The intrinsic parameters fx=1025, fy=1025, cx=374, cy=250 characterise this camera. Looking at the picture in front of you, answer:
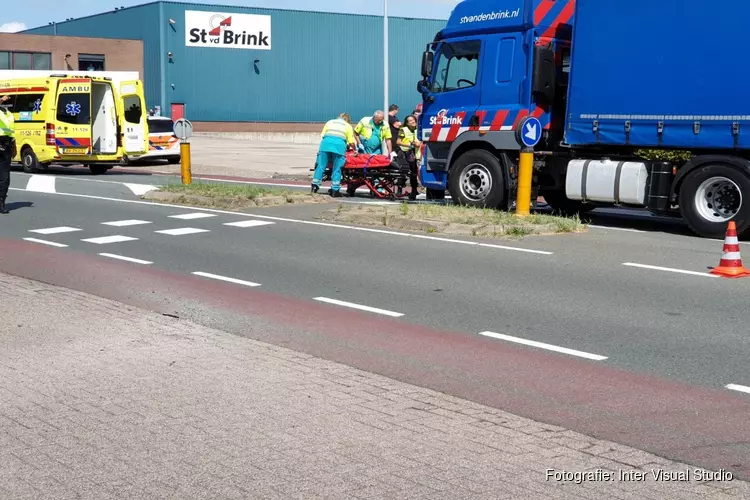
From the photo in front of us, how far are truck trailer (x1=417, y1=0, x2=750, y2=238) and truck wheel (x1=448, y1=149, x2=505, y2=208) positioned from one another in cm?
2

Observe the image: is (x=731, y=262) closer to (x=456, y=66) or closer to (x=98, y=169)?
(x=456, y=66)

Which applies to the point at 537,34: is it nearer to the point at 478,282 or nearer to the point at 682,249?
the point at 682,249

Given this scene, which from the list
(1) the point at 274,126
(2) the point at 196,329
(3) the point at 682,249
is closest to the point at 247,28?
(1) the point at 274,126

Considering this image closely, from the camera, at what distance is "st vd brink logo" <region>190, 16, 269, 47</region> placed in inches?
2160

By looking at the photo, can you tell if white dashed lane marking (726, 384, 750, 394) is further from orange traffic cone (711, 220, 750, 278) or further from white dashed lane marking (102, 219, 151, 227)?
white dashed lane marking (102, 219, 151, 227)

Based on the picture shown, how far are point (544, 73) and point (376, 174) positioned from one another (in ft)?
14.9

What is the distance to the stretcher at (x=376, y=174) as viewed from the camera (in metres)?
18.6

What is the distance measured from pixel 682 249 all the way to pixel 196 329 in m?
6.65

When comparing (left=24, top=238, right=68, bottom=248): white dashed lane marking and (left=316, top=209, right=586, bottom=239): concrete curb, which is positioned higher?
(left=316, top=209, right=586, bottom=239): concrete curb

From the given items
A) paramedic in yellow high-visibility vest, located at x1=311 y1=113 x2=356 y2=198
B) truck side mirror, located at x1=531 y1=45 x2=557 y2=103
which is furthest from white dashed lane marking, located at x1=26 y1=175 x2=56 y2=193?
truck side mirror, located at x1=531 y1=45 x2=557 y2=103

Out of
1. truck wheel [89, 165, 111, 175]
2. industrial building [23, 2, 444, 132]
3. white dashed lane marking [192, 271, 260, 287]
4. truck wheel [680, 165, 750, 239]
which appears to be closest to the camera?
white dashed lane marking [192, 271, 260, 287]

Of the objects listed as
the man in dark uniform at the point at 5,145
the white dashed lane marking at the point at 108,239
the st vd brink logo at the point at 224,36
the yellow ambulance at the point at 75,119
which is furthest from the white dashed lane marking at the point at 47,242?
the st vd brink logo at the point at 224,36

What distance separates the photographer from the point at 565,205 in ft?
54.5

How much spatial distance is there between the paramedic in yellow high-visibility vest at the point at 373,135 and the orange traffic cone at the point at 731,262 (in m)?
10.3
